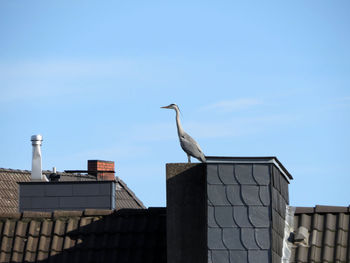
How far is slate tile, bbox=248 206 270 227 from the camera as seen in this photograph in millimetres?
11180

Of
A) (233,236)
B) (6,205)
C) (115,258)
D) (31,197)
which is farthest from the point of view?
(6,205)

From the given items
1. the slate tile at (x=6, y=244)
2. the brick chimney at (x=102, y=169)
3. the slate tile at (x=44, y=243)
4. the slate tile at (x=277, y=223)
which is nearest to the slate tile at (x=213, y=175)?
the slate tile at (x=277, y=223)

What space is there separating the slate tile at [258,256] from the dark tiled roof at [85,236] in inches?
70.8

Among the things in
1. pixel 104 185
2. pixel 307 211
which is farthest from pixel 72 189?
pixel 307 211

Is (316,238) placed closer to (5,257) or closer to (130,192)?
(5,257)

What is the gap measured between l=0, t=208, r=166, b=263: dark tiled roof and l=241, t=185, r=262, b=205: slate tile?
1902mm

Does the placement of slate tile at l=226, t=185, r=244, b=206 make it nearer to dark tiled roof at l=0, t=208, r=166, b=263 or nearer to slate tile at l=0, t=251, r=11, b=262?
dark tiled roof at l=0, t=208, r=166, b=263

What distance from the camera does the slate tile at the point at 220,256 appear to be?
1102 centimetres

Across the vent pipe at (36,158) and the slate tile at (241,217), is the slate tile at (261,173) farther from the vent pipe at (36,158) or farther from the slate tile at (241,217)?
the vent pipe at (36,158)

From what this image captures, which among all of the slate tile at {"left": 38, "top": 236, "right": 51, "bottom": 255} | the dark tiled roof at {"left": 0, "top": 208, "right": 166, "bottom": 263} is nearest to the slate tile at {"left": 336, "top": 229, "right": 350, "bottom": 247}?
the dark tiled roof at {"left": 0, "top": 208, "right": 166, "bottom": 263}

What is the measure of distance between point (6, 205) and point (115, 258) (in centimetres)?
1976

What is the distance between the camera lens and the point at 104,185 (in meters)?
22.6


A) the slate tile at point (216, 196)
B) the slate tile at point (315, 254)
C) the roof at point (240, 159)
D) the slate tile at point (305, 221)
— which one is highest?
the roof at point (240, 159)

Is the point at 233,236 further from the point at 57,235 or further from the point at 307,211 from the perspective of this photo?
the point at 57,235
